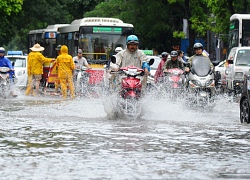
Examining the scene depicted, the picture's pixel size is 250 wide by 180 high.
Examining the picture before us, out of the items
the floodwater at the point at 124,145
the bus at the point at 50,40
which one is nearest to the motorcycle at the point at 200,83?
the floodwater at the point at 124,145

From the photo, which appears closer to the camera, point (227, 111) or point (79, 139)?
point (79, 139)

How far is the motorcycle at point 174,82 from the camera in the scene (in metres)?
23.8

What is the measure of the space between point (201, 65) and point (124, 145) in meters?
9.94

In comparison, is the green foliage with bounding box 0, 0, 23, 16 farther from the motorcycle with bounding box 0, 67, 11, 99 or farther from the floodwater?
the floodwater

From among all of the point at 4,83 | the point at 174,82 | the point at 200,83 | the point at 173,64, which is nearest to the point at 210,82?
the point at 200,83

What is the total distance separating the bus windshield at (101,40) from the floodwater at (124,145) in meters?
13.5

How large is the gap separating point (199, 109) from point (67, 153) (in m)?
10.3

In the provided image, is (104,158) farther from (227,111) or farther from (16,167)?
(227,111)

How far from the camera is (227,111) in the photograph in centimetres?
2203

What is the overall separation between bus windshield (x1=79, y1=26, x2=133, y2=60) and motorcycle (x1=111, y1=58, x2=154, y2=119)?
15.8 m

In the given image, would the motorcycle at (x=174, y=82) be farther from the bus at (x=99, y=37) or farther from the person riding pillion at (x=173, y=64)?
the bus at (x=99, y=37)

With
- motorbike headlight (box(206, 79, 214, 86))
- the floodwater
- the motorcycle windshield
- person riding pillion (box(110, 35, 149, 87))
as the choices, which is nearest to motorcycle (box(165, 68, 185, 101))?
the motorcycle windshield

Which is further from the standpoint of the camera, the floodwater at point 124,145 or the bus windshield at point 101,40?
the bus windshield at point 101,40

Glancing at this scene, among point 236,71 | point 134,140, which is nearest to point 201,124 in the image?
point 134,140
